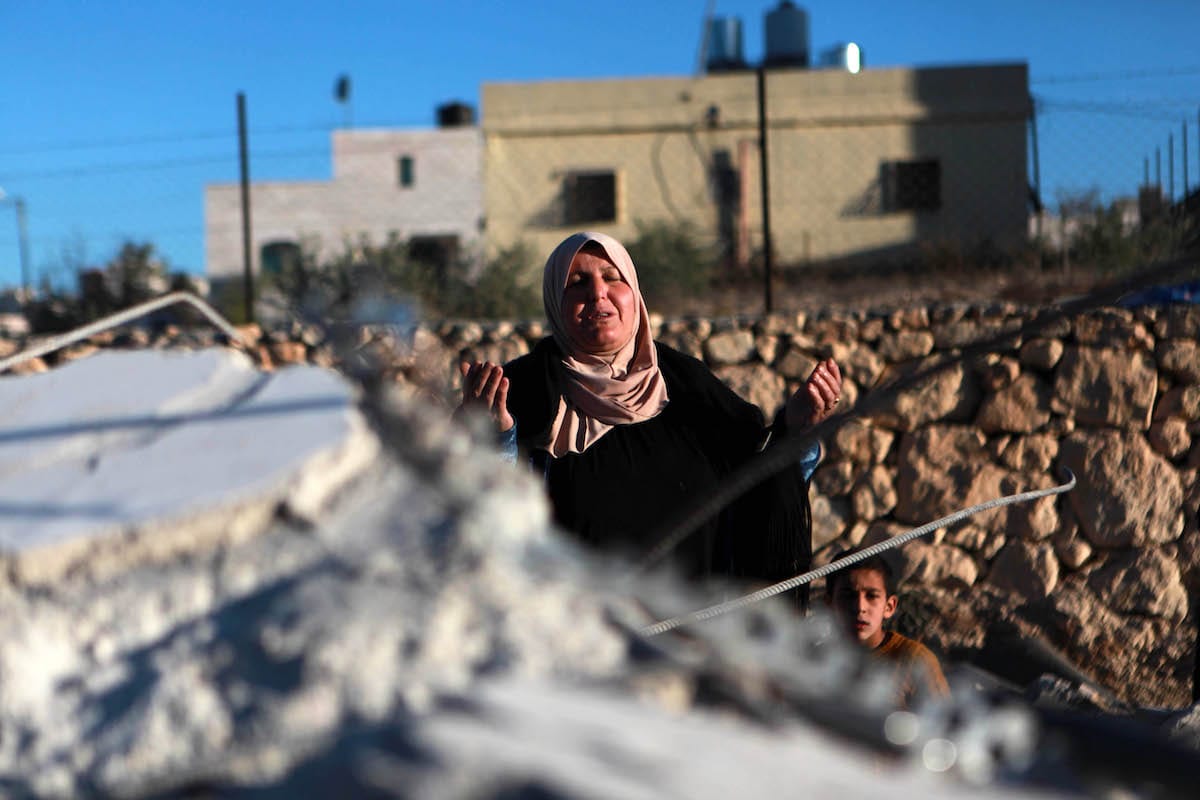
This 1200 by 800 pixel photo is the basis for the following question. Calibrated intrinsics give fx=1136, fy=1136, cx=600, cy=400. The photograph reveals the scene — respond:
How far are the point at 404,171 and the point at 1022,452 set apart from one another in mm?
15861

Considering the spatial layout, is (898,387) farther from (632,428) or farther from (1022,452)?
(1022,452)

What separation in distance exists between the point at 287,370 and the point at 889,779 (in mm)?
608

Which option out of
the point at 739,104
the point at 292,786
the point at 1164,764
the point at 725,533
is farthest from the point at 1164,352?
the point at 739,104

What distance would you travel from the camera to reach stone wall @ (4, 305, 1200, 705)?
558 cm

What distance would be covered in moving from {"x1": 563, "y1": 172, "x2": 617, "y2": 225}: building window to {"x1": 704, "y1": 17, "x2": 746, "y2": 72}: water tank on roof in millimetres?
3575

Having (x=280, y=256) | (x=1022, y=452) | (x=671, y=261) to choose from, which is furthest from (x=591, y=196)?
(x=1022, y=452)

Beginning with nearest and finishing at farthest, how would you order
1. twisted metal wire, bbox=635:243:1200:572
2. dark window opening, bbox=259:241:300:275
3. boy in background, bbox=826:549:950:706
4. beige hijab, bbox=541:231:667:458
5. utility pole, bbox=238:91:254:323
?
twisted metal wire, bbox=635:243:1200:572, beige hijab, bbox=541:231:667:458, boy in background, bbox=826:549:950:706, utility pole, bbox=238:91:254:323, dark window opening, bbox=259:241:300:275

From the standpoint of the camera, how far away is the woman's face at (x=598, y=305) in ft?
7.89

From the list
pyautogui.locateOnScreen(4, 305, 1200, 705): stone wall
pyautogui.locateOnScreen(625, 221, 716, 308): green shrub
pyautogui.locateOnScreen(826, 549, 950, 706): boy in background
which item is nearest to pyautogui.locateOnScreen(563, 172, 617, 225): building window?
pyautogui.locateOnScreen(625, 221, 716, 308): green shrub

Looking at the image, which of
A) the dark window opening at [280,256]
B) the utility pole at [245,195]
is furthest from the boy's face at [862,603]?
the dark window opening at [280,256]

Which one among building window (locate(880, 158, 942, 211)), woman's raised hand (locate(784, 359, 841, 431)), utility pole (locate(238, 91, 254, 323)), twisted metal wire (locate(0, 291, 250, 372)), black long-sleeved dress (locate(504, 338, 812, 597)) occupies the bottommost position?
black long-sleeved dress (locate(504, 338, 812, 597))

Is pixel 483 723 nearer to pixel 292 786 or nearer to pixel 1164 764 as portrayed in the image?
pixel 292 786

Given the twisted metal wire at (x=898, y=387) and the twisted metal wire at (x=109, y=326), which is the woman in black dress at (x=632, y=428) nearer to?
the twisted metal wire at (x=109, y=326)

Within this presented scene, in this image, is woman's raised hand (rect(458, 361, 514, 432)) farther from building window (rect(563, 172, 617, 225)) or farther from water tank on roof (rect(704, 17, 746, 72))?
water tank on roof (rect(704, 17, 746, 72))
